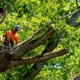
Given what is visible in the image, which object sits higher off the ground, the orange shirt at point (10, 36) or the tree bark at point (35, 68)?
the orange shirt at point (10, 36)

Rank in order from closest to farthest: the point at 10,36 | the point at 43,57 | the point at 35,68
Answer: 1. the point at 43,57
2. the point at 10,36
3. the point at 35,68

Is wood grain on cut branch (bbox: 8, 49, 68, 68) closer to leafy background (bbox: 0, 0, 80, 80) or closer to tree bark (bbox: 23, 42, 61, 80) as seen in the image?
leafy background (bbox: 0, 0, 80, 80)

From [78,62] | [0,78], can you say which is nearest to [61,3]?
[78,62]

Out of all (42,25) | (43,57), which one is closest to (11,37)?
(43,57)

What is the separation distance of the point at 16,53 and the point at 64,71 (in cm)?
991

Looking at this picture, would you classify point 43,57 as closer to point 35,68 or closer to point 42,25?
point 42,25

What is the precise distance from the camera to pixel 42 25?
56.6 ft

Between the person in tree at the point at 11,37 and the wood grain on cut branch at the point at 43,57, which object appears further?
the person in tree at the point at 11,37

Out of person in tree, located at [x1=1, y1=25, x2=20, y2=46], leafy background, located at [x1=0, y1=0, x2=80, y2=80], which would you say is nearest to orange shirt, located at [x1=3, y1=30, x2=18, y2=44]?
person in tree, located at [x1=1, y1=25, x2=20, y2=46]

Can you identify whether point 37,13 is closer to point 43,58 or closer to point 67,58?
point 67,58

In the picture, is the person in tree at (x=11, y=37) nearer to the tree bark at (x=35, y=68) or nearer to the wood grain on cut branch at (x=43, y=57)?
the wood grain on cut branch at (x=43, y=57)

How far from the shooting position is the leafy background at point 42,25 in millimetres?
17969

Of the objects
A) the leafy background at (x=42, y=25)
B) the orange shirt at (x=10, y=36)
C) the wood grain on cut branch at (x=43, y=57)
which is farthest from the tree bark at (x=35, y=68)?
the wood grain on cut branch at (x=43, y=57)

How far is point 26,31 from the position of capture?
60.0 ft
